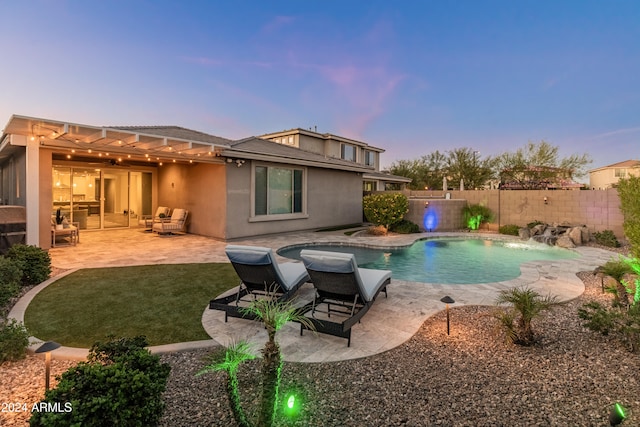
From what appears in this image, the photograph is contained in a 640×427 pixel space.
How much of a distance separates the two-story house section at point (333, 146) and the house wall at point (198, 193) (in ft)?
39.6

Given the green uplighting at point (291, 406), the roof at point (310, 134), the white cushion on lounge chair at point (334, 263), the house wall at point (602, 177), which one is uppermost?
the roof at point (310, 134)

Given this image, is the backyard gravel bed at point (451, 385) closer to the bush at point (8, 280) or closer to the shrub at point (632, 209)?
the shrub at point (632, 209)

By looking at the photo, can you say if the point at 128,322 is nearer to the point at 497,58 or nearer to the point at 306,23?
the point at 306,23

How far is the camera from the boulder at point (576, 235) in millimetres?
12898

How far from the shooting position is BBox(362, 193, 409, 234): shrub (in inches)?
592

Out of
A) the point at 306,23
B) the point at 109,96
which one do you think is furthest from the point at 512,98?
the point at 109,96

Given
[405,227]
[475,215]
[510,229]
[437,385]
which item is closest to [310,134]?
[405,227]

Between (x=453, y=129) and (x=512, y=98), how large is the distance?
8.73 meters

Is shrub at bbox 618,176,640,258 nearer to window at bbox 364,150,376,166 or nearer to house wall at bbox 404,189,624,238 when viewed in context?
house wall at bbox 404,189,624,238

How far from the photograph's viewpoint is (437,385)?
3.21 meters

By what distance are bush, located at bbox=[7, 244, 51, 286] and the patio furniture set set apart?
4.50 m

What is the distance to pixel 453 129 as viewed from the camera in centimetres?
3303

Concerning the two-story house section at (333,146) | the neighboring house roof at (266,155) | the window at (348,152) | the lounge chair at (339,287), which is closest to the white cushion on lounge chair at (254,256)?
the lounge chair at (339,287)

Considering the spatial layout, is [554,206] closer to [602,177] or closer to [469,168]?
[469,168]
